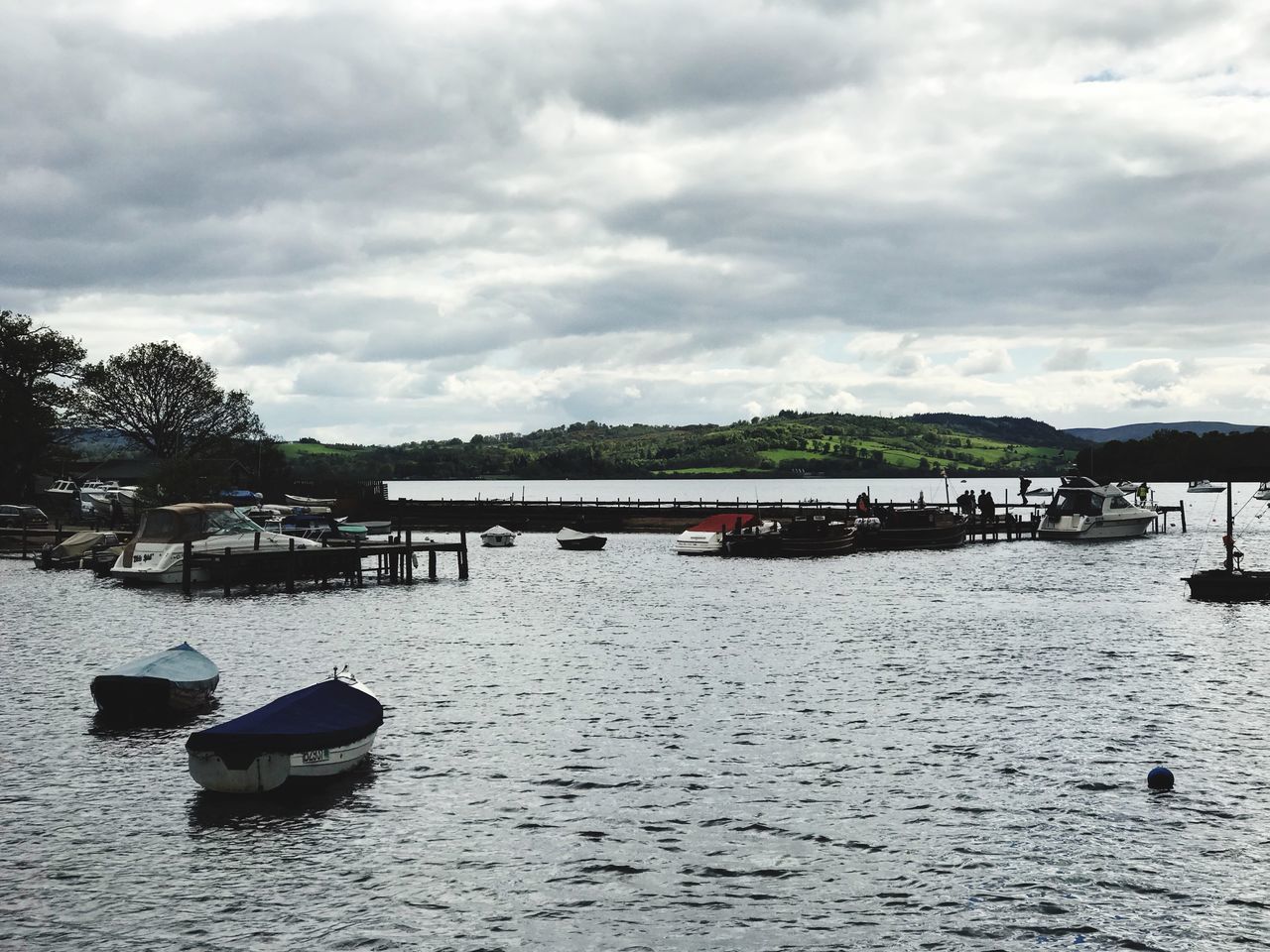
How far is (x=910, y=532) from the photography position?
102 m

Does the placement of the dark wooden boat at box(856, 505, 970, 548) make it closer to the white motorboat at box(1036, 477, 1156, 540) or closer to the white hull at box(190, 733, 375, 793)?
the white motorboat at box(1036, 477, 1156, 540)

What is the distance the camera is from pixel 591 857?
19.6 meters

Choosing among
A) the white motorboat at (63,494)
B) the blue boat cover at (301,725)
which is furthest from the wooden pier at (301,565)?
the white motorboat at (63,494)

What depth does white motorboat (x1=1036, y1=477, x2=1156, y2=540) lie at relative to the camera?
104 m

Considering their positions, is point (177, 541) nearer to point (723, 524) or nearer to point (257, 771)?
point (723, 524)

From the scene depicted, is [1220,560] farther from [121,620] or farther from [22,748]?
[22,748]

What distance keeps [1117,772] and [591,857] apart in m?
12.8

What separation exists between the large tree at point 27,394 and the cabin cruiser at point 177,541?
5879 cm

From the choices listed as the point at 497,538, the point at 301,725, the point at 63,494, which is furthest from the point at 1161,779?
the point at 63,494

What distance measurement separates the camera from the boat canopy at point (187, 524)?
68312 mm

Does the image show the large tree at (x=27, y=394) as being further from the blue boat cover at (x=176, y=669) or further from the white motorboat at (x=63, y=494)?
the blue boat cover at (x=176, y=669)

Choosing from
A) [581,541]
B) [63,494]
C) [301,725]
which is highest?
[63,494]

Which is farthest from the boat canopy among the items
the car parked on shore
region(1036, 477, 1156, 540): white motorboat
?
region(1036, 477, 1156, 540): white motorboat

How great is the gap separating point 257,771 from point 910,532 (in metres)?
85.6
